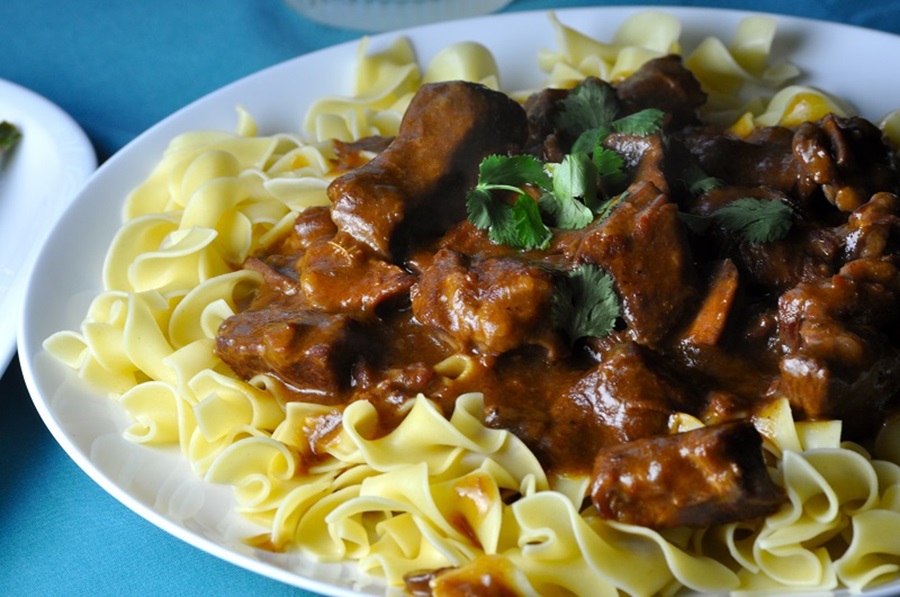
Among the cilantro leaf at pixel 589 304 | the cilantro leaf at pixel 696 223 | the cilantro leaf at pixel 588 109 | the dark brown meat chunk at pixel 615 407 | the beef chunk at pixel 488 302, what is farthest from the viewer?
the cilantro leaf at pixel 588 109

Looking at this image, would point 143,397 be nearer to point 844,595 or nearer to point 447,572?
point 447,572

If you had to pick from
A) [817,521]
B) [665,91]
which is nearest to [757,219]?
[817,521]

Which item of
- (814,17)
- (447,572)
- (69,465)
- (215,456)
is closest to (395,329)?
(215,456)

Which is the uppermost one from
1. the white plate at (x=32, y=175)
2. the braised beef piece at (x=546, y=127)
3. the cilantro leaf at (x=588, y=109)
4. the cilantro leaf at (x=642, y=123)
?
the cilantro leaf at (x=642, y=123)

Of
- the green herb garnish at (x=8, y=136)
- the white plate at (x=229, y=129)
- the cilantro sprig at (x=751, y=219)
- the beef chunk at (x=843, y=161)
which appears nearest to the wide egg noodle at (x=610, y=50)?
the white plate at (x=229, y=129)

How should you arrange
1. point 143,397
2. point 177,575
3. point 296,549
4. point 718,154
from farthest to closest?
point 718,154 → point 143,397 → point 177,575 → point 296,549

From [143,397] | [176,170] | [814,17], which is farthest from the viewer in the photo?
[814,17]

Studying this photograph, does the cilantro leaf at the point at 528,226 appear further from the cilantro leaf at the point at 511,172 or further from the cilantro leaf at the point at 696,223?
the cilantro leaf at the point at 696,223
